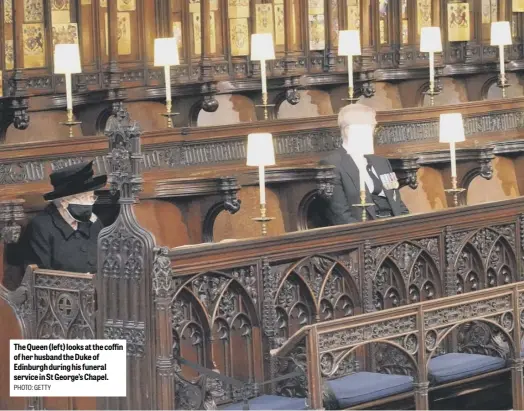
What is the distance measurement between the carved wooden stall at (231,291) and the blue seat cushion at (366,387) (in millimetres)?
154

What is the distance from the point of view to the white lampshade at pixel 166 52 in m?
11.6

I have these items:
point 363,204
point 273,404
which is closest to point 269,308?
point 273,404

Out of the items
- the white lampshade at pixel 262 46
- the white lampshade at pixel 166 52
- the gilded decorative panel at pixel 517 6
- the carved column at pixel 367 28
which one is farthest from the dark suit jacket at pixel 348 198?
the gilded decorative panel at pixel 517 6

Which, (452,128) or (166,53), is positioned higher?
(166,53)

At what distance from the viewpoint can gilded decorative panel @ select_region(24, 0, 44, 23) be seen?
1170cm

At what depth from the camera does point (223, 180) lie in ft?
33.8

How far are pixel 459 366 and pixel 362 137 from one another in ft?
6.82

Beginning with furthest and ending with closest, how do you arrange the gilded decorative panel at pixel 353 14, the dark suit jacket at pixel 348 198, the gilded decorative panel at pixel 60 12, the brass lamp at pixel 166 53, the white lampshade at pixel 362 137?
the gilded decorative panel at pixel 353 14
the gilded decorative panel at pixel 60 12
the brass lamp at pixel 166 53
the white lampshade at pixel 362 137
the dark suit jacket at pixel 348 198

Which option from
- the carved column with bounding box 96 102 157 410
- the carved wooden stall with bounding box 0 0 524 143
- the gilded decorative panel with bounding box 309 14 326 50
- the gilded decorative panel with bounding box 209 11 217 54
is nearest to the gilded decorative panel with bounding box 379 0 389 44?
the carved wooden stall with bounding box 0 0 524 143

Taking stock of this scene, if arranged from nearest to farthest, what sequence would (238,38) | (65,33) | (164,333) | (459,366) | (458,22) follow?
(164,333) < (459,366) < (65,33) < (238,38) < (458,22)

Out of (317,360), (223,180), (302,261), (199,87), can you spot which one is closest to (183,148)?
(223,180)

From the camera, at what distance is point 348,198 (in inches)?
412

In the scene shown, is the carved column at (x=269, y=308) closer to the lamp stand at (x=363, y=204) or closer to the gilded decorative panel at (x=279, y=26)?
the lamp stand at (x=363, y=204)

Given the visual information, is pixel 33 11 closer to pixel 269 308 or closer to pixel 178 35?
pixel 178 35
